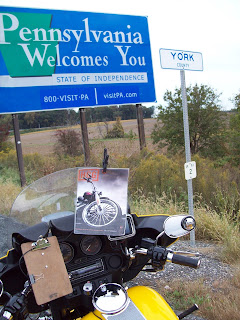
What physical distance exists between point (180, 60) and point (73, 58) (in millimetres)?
4619

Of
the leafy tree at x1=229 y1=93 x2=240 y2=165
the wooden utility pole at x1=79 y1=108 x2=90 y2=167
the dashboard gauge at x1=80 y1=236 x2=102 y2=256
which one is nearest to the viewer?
the dashboard gauge at x1=80 y1=236 x2=102 y2=256

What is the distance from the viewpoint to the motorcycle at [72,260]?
1.48 metres

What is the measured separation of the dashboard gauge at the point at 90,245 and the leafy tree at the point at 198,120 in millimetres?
14747

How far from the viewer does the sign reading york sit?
7621 mm

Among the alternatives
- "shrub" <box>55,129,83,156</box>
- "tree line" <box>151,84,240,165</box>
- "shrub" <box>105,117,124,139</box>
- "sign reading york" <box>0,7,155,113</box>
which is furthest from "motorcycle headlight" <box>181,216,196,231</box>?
"tree line" <box>151,84,240,165</box>

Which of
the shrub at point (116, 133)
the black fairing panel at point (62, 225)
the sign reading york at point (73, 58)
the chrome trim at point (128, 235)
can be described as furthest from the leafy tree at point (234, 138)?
the black fairing panel at point (62, 225)

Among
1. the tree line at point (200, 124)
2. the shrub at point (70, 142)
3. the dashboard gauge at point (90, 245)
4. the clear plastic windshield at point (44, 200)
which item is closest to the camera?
the dashboard gauge at point (90, 245)

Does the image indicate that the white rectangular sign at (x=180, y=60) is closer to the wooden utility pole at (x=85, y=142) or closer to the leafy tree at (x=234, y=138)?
the wooden utility pole at (x=85, y=142)

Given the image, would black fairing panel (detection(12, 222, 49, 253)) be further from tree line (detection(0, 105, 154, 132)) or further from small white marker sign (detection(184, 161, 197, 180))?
tree line (detection(0, 105, 154, 132))

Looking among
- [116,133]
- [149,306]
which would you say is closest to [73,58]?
[116,133]

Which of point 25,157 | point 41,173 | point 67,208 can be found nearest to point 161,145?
point 25,157

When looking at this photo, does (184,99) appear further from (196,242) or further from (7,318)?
(7,318)

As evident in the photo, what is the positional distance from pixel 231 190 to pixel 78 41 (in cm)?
506

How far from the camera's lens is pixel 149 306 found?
1.54 meters
